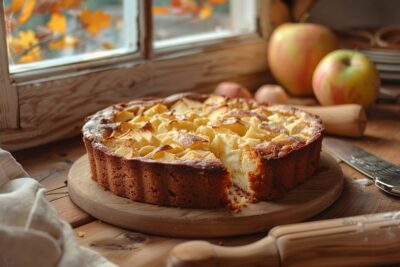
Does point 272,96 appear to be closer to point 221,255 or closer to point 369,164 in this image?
point 369,164

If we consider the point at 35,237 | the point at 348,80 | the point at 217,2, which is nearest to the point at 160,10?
the point at 217,2

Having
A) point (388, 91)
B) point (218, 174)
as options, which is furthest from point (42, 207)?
point (388, 91)

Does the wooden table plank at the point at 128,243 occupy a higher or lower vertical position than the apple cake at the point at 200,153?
lower

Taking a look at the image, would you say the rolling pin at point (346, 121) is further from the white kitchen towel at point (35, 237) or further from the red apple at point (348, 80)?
the white kitchen towel at point (35, 237)

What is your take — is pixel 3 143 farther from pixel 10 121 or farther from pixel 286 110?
pixel 286 110

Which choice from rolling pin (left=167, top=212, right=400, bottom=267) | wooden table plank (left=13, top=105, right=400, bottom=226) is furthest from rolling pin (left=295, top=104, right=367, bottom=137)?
rolling pin (left=167, top=212, right=400, bottom=267)

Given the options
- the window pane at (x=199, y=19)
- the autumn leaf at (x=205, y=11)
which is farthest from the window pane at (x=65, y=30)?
the autumn leaf at (x=205, y=11)
